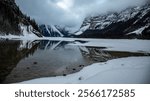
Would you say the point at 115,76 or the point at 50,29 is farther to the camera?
the point at 50,29

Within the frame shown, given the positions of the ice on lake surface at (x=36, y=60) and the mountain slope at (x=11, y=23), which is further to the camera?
the mountain slope at (x=11, y=23)

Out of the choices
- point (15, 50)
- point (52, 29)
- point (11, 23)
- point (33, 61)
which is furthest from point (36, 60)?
point (52, 29)

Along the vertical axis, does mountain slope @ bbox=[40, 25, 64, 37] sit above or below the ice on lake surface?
above

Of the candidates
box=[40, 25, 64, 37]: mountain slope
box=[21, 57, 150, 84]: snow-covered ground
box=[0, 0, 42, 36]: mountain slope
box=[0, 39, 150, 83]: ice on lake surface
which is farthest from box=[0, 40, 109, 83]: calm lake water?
box=[40, 25, 64, 37]: mountain slope

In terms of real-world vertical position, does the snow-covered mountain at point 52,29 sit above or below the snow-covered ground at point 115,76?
above

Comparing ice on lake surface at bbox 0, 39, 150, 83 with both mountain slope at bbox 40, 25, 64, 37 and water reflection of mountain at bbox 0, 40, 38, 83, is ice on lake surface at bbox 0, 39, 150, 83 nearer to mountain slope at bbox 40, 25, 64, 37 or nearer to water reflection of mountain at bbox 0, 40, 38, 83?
water reflection of mountain at bbox 0, 40, 38, 83

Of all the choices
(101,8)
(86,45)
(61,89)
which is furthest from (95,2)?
(86,45)

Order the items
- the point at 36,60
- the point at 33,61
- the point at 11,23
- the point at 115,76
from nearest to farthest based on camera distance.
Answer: the point at 115,76 < the point at 33,61 < the point at 36,60 < the point at 11,23

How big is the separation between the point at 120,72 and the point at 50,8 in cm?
136

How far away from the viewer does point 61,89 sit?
293cm

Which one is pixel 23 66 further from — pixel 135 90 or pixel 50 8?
pixel 135 90

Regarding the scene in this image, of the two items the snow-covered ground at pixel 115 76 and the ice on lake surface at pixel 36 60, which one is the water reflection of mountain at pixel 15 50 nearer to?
the ice on lake surface at pixel 36 60

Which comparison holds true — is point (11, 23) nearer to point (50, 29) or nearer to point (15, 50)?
point (15, 50)

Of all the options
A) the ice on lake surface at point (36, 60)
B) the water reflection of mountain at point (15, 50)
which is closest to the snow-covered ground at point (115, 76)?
the ice on lake surface at point (36, 60)
